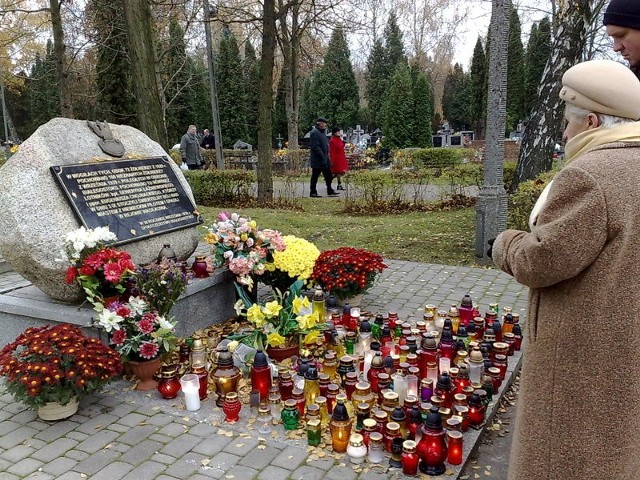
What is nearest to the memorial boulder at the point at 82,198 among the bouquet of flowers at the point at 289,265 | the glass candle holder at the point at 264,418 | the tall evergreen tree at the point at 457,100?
the bouquet of flowers at the point at 289,265

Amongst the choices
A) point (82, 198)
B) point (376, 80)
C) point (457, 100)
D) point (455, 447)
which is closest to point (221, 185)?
point (82, 198)

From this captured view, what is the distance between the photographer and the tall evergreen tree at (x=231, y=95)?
33.2m

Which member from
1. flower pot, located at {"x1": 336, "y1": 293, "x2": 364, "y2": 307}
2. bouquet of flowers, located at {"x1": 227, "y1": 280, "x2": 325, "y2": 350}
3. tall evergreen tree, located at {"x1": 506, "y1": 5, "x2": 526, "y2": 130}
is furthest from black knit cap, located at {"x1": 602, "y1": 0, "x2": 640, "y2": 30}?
tall evergreen tree, located at {"x1": 506, "y1": 5, "x2": 526, "y2": 130}

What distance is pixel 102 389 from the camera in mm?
3805

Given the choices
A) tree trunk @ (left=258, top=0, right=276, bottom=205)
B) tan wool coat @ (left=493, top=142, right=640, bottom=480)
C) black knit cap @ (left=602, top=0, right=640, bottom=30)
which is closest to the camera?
tan wool coat @ (left=493, top=142, right=640, bottom=480)

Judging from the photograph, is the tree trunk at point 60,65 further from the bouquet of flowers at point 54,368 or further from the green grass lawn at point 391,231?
the bouquet of flowers at point 54,368

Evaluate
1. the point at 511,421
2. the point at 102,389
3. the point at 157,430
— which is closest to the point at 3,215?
the point at 102,389

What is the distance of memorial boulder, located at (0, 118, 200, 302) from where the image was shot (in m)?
3.99

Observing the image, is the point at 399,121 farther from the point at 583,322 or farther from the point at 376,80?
the point at 583,322

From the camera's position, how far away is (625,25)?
1944mm

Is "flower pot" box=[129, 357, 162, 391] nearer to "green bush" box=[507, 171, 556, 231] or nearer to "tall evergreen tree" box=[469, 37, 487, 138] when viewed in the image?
"green bush" box=[507, 171, 556, 231]

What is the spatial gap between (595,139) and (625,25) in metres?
0.57

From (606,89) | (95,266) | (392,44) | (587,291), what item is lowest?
(95,266)

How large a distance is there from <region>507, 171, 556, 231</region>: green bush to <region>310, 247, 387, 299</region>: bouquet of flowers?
8.34 feet
